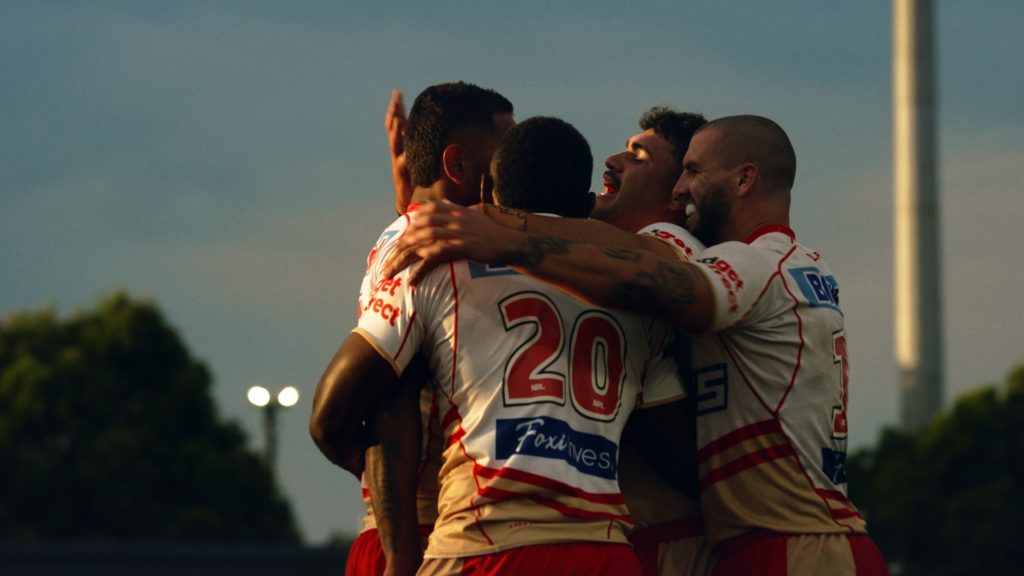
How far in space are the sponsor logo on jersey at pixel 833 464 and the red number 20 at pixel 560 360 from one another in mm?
1120

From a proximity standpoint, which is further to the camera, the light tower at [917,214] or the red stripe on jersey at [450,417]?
the light tower at [917,214]

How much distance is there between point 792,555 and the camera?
6.12 meters

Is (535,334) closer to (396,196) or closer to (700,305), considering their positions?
(700,305)

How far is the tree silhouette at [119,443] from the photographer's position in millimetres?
52031

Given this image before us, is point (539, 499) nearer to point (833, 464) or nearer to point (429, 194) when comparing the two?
point (429, 194)

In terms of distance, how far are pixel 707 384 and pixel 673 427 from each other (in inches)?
9.4

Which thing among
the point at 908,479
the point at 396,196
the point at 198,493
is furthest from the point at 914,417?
the point at 396,196

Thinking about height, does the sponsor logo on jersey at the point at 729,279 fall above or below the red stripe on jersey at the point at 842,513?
above

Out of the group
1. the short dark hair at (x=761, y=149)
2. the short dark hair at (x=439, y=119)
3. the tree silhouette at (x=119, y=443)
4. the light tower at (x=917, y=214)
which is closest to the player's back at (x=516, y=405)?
the short dark hair at (x=439, y=119)

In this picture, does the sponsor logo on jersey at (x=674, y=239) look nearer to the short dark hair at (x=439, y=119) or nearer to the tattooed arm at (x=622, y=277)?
the tattooed arm at (x=622, y=277)

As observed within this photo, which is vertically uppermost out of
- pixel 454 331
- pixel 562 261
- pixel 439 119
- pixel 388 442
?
pixel 439 119

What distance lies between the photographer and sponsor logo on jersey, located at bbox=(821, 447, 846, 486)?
20.5ft

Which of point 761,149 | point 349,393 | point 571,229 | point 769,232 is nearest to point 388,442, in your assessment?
point 349,393

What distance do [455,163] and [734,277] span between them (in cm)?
115
